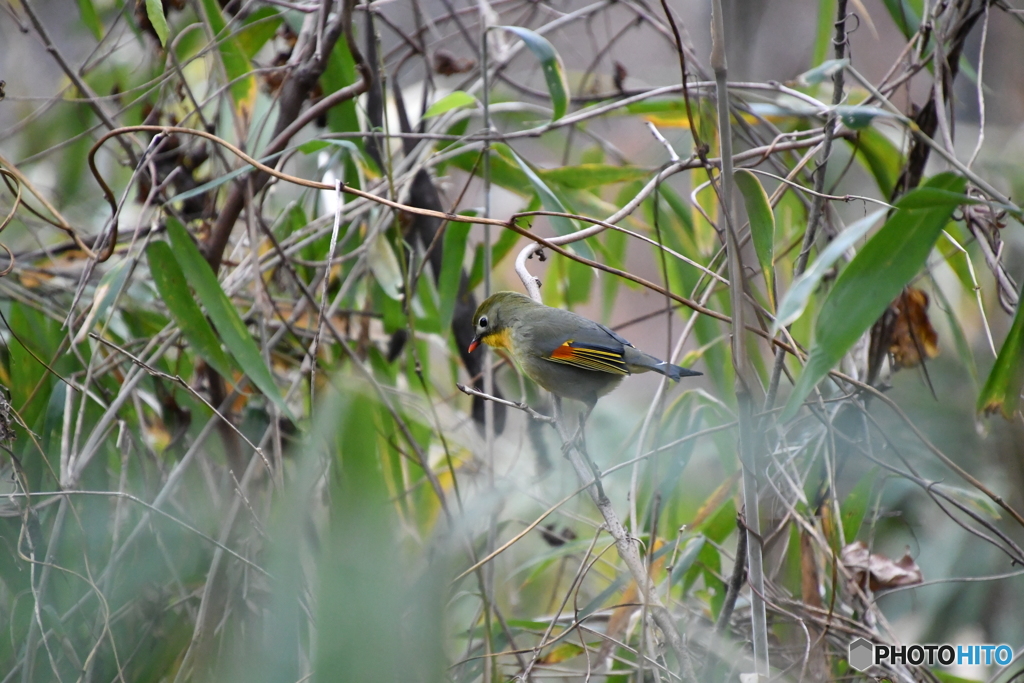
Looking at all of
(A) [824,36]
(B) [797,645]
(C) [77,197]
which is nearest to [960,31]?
(A) [824,36]

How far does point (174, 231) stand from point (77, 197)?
1727 mm

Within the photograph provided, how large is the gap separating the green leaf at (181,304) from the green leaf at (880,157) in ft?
7.79

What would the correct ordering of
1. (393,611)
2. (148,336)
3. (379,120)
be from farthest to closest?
1. (379,120)
2. (148,336)
3. (393,611)

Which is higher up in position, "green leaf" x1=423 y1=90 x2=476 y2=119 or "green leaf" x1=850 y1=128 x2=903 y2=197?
"green leaf" x1=423 y1=90 x2=476 y2=119

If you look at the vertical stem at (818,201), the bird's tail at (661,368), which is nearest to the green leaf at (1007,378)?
the vertical stem at (818,201)

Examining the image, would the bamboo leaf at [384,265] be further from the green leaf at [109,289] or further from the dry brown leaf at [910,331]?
the dry brown leaf at [910,331]

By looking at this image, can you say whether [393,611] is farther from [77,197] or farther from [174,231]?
[77,197]

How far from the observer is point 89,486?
97.5 inches

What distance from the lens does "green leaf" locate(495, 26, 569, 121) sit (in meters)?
2.24

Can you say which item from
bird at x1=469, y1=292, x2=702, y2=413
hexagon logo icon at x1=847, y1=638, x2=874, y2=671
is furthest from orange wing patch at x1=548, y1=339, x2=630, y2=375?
hexagon logo icon at x1=847, y1=638, x2=874, y2=671

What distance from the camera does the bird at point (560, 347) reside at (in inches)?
112

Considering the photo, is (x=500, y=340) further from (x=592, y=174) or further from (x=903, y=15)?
(x=903, y=15)

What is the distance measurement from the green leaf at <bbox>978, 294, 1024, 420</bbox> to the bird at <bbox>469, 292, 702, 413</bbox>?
108 centimetres

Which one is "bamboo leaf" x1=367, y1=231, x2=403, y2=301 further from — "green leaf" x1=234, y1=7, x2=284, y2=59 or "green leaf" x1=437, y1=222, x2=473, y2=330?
"green leaf" x1=234, y1=7, x2=284, y2=59
